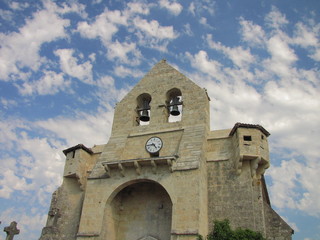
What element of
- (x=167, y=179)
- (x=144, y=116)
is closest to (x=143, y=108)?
(x=144, y=116)

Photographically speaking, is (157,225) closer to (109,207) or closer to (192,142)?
(109,207)

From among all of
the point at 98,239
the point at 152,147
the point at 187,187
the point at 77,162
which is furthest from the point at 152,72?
the point at 98,239

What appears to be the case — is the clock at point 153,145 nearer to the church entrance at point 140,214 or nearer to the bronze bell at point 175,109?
the church entrance at point 140,214

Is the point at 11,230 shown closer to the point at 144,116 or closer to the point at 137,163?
the point at 137,163

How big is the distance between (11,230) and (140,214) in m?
5.82

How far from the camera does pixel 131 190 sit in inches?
661

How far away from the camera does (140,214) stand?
1605 centimetres

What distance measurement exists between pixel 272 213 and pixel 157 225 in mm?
5227

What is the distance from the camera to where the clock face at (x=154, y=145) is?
16469 millimetres

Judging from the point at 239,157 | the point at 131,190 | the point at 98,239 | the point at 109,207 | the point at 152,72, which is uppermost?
the point at 152,72

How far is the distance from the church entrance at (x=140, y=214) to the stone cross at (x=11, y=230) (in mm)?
4028

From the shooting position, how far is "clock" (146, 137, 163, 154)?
16453mm

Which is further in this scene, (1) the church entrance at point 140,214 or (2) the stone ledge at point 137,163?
(1) the church entrance at point 140,214

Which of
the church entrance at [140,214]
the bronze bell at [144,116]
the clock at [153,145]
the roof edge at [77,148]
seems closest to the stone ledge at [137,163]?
the clock at [153,145]
